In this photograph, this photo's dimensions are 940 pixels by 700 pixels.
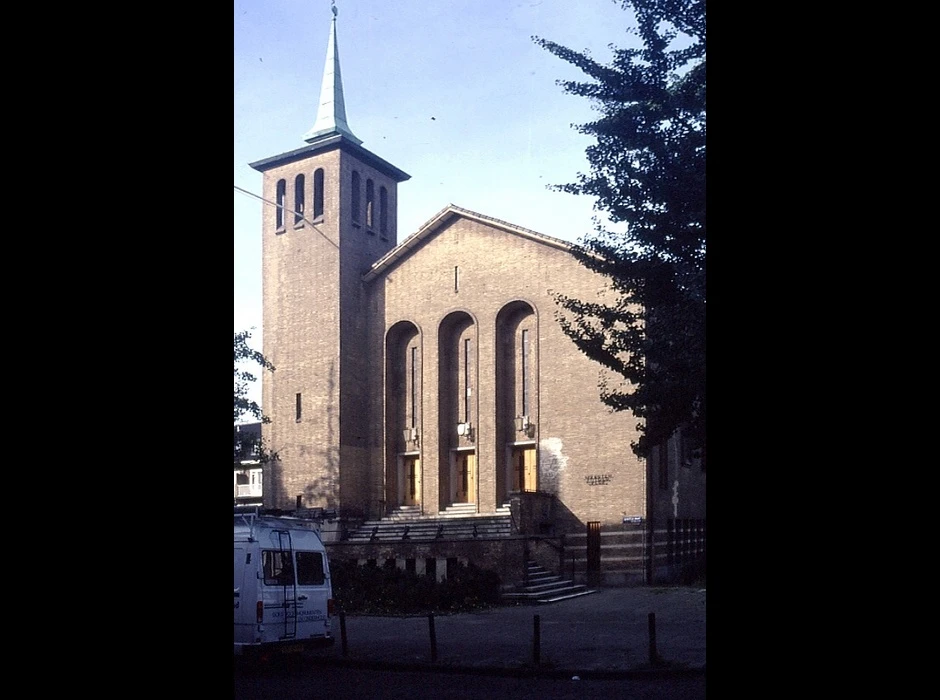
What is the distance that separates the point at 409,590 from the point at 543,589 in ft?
15.1

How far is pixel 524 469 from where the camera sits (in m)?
34.1

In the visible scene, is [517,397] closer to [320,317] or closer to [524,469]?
[524,469]

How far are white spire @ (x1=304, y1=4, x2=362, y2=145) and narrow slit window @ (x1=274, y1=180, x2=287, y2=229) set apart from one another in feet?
8.48

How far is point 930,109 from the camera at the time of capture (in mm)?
2141

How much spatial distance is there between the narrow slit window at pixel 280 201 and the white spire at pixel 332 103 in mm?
2585

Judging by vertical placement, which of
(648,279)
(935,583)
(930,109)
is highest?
(648,279)

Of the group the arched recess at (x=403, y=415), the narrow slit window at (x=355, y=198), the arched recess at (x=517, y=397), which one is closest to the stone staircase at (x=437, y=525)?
the arched recess at (x=403, y=415)

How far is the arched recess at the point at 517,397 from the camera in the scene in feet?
111

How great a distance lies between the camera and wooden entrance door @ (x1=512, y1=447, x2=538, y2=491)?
3381cm

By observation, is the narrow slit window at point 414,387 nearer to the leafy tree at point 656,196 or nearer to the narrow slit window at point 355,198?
the narrow slit window at point 355,198

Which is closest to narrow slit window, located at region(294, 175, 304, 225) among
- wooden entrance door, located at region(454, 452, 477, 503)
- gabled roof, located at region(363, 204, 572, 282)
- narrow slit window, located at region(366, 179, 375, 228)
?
narrow slit window, located at region(366, 179, 375, 228)
